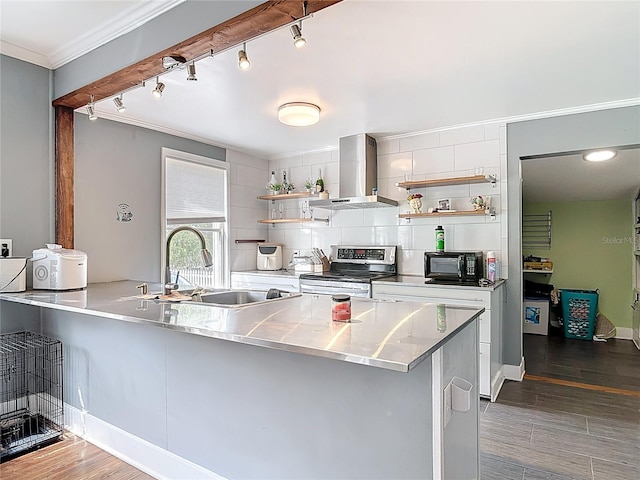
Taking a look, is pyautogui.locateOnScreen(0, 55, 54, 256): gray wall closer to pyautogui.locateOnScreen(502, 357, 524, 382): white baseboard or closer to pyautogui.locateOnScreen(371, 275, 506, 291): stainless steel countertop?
pyautogui.locateOnScreen(371, 275, 506, 291): stainless steel countertop

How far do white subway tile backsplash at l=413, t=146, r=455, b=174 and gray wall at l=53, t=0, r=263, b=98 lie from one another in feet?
8.25

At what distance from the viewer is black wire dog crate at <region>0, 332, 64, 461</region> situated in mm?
2449

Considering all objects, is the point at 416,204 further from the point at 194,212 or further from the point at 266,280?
the point at 194,212

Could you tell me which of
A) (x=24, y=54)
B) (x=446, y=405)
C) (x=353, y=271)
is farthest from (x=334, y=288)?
(x=24, y=54)

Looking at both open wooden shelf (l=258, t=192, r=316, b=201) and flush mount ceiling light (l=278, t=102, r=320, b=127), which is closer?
flush mount ceiling light (l=278, t=102, r=320, b=127)

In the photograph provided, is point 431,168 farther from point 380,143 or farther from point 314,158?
point 314,158

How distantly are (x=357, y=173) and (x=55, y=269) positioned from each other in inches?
102

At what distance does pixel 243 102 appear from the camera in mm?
2953

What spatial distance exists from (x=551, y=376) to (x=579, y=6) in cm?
296

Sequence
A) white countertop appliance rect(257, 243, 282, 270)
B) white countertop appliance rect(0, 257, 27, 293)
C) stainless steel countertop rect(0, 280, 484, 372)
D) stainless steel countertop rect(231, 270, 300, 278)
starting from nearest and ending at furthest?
stainless steel countertop rect(0, 280, 484, 372) < white countertop appliance rect(0, 257, 27, 293) < stainless steel countertop rect(231, 270, 300, 278) < white countertop appliance rect(257, 243, 282, 270)

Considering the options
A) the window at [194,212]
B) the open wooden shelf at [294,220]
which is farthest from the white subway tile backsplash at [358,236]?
the window at [194,212]

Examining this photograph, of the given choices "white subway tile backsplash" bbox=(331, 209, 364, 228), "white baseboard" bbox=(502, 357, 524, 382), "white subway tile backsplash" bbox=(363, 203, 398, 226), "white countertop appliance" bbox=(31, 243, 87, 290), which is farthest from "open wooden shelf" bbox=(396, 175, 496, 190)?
"white countertop appliance" bbox=(31, 243, 87, 290)

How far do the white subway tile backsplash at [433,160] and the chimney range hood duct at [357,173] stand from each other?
1.33 ft

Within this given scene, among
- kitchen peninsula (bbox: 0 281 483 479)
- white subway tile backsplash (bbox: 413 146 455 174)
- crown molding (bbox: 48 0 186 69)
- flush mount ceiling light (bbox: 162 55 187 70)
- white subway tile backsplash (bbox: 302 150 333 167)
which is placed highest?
crown molding (bbox: 48 0 186 69)
